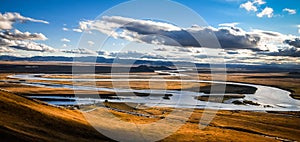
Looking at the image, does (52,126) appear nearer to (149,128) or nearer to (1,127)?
(1,127)

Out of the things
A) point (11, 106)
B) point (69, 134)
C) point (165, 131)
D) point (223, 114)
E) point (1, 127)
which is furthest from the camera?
point (223, 114)

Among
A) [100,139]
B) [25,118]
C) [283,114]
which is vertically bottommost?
[283,114]

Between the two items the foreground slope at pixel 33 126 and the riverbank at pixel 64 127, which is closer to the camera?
the foreground slope at pixel 33 126

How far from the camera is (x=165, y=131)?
58.0 m

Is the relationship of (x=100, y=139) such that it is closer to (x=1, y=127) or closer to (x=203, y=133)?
(x=1, y=127)

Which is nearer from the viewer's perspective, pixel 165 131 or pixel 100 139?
pixel 100 139

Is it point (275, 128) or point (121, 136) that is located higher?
point (121, 136)

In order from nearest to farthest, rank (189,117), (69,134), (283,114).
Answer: (69,134)
(189,117)
(283,114)

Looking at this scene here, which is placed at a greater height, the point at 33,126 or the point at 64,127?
the point at 33,126

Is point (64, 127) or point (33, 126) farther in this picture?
point (64, 127)

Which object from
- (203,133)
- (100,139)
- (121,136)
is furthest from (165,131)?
(100,139)

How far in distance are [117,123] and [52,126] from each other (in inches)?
717

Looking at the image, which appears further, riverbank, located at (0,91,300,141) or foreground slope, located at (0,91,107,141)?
riverbank, located at (0,91,300,141)

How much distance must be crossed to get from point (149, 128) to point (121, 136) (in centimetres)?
1270
